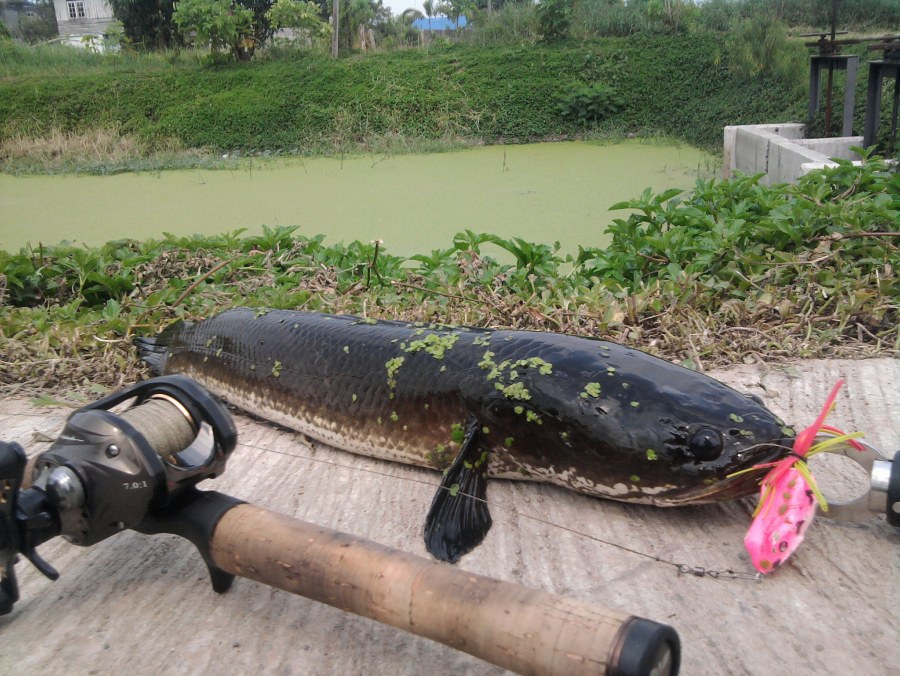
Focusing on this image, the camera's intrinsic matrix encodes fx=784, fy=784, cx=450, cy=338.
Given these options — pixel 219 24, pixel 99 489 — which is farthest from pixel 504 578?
pixel 219 24

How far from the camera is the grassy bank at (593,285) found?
2920mm

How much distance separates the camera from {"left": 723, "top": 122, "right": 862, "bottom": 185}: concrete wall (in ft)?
20.7

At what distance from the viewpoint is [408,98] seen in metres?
14.4

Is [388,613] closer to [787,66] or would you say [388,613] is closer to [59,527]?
[59,527]

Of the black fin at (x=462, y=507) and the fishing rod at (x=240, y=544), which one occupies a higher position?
the fishing rod at (x=240, y=544)

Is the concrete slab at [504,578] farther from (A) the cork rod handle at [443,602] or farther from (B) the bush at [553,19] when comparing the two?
(B) the bush at [553,19]

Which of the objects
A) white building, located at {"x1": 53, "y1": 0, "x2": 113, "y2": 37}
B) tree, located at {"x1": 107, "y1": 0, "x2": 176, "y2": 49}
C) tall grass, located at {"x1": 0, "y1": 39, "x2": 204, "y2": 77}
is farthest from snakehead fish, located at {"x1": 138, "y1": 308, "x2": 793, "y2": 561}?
white building, located at {"x1": 53, "y1": 0, "x2": 113, "y2": 37}

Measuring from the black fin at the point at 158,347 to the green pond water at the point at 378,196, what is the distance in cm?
313

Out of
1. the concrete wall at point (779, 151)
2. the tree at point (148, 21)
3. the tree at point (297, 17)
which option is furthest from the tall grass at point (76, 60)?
the concrete wall at point (779, 151)

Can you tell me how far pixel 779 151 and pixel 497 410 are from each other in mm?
5954

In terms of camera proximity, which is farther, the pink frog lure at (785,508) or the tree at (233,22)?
the tree at (233,22)

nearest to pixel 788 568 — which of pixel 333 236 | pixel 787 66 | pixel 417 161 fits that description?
pixel 333 236

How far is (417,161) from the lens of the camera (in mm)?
11195

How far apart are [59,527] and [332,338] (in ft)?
3.79
